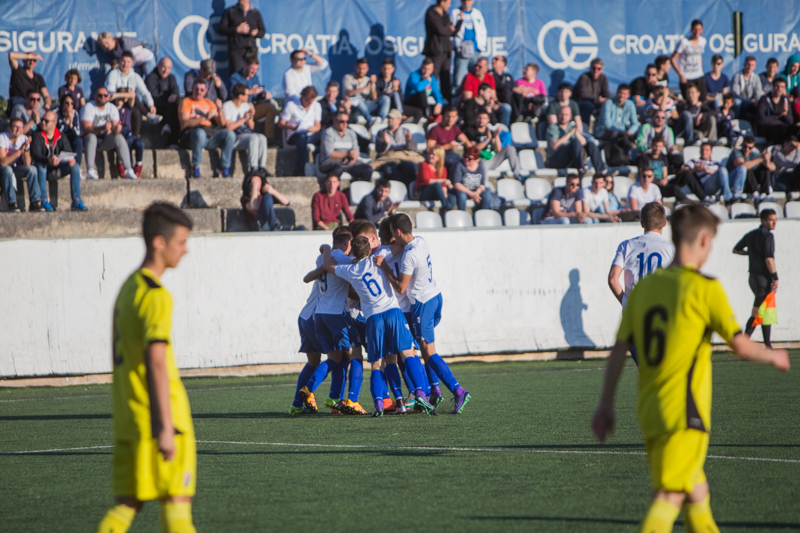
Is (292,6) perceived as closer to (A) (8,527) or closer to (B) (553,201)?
(B) (553,201)

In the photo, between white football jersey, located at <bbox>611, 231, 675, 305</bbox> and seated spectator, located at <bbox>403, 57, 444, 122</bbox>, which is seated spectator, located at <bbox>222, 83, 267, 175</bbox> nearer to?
seated spectator, located at <bbox>403, 57, 444, 122</bbox>

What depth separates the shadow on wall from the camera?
1591 cm

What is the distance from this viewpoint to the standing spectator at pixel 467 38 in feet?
67.0

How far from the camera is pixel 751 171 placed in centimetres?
1980

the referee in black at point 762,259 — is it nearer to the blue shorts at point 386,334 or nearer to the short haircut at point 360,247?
the blue shorts at point 386,334

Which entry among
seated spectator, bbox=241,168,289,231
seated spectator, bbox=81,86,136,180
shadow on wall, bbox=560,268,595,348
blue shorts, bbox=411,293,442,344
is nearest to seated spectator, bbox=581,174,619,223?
shadow on wall, bbox=560,268,595,348

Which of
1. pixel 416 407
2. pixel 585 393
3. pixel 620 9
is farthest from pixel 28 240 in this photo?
pixel 620 9

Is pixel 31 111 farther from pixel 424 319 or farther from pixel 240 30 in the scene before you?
pixel 424 319

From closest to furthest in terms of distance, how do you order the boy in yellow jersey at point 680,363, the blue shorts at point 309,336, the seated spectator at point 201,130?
1. the boy in yellow jersey at point 680,363
2. the blue shorts at point 309,336
3. the seated spectator at point 201,130

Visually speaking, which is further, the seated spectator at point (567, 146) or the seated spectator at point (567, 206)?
the seated spectator at point (567, 146)

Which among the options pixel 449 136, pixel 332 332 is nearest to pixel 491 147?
pixel 449 136

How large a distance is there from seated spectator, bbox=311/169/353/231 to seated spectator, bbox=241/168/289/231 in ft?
1.93

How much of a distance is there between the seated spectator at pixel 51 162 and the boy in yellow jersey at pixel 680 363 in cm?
1302

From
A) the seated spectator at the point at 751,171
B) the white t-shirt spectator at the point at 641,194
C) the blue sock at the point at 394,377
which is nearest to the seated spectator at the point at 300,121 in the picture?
the white t-shirt spectator at the point at 641,194
